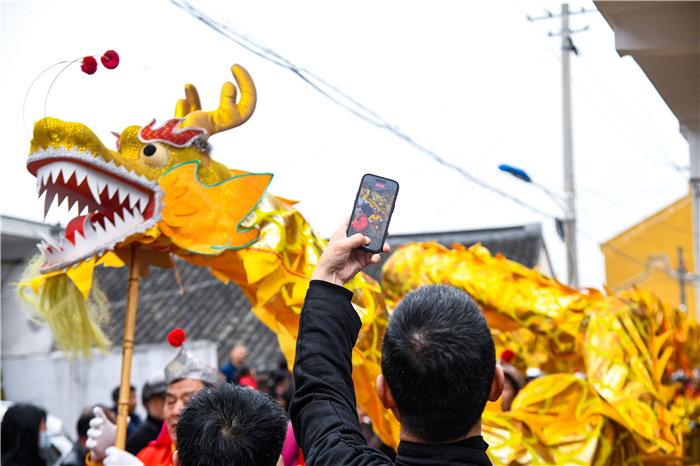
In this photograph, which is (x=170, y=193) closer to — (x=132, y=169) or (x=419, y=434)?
(x=132, y=169)

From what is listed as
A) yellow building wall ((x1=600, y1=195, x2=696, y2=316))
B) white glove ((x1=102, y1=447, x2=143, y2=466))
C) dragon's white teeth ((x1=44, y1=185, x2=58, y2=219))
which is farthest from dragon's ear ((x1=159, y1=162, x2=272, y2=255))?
yellow building wall ((x1=600, y1=195, x2=696, y2=316))

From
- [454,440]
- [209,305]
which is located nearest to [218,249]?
[454,440]

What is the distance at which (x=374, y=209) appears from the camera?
131 centimetres

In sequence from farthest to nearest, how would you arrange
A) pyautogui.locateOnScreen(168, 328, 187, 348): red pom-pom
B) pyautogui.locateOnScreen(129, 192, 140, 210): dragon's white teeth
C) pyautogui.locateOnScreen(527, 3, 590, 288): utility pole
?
pyautogui.locateOnScreen(527, 3, 590, 288): utility pole
pyautogui.locateOnScreen(168, 328, 187, 348): red pom-pom
pyautogui.locateOnScreen(129, 192, 140, 210): dragon's white teeth

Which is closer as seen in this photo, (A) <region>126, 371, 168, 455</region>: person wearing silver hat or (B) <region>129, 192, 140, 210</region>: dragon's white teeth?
(B) <region>129, 192, 140, 210</region>: dragon's white teeth

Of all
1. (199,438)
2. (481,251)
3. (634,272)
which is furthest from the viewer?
(634,272)

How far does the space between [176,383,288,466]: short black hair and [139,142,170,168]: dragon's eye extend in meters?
1.11

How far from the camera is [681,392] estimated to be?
5.43 m

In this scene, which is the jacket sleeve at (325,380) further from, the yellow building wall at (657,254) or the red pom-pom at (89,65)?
the yellow building wall at (657,254)

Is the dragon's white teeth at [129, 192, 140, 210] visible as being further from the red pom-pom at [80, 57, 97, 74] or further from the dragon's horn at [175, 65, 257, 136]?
the red pom-pom at [80, 57, 97, 74]

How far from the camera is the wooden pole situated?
86.5 inches

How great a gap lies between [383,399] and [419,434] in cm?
9

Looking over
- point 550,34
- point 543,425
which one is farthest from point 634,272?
point 543,425

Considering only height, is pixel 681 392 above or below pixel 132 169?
below
